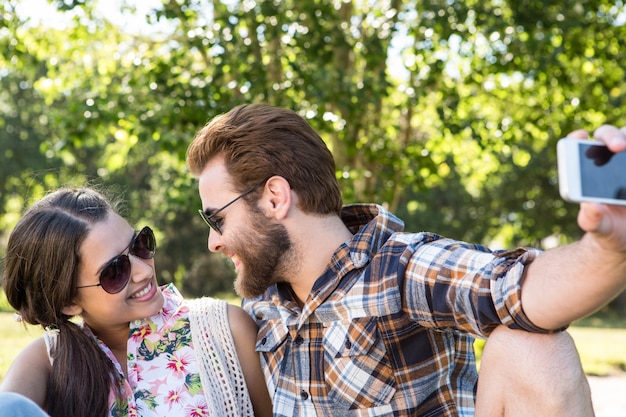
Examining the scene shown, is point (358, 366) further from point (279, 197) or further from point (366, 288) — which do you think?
point (279, 197)

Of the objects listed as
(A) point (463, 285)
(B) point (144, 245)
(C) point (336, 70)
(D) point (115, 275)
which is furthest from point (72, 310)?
(C) point (336, 70)

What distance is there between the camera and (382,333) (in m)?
2.62

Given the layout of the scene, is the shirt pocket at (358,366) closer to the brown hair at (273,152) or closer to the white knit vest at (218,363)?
the white knit vest at (218,363)

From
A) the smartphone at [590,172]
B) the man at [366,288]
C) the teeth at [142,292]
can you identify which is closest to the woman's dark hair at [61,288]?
the teeth at [142,292]

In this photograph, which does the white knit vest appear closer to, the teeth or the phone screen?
the teeth

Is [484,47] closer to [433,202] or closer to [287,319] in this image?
[287,319]

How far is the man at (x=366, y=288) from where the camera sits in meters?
2.10

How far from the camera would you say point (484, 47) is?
25.7ft

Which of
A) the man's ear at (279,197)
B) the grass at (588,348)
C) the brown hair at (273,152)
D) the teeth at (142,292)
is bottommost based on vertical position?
the grass at (588,348)

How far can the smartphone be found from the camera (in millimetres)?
1710

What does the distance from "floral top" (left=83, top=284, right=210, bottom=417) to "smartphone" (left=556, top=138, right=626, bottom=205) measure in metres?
1.71

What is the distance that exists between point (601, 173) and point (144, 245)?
1.88 meters

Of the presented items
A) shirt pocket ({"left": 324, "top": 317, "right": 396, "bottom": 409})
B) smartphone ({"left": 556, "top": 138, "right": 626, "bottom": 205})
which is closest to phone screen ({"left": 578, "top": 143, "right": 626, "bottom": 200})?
smartphone ({"left": 556, "top": 138, "right": 626, "bottom": 205})

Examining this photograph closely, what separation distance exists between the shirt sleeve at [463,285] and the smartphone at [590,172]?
450 millimetres
